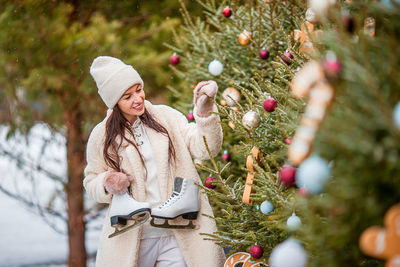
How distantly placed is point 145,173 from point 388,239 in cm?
154

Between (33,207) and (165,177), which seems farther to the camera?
(33,207)

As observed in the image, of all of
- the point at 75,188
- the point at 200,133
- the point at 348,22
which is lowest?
the point at 75,188

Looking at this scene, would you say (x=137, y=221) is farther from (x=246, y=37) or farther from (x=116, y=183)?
(x=246, y=37)

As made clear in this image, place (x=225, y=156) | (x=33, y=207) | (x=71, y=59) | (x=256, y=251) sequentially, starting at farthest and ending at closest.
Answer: (x=33, y=207)
(x=71, y=59)
(x=225, y=156)
(x=256, y=251)

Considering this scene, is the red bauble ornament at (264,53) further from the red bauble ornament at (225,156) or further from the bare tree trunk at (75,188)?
the bare tree trunk at (75,188)

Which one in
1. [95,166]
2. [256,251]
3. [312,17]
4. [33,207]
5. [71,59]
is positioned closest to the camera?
[312,17]

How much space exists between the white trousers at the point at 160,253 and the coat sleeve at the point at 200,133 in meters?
0.48

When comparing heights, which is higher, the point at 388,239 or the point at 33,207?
the point at 388,239

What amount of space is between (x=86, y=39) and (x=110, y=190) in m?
2.28

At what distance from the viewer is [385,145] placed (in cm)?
90

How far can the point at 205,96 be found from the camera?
2131mm

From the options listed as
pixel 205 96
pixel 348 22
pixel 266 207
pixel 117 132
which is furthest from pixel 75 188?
pixel 348 22

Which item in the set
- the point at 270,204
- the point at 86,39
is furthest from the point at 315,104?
the point at 86,39

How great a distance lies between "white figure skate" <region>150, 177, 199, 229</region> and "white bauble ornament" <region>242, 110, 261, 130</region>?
1.43ft
